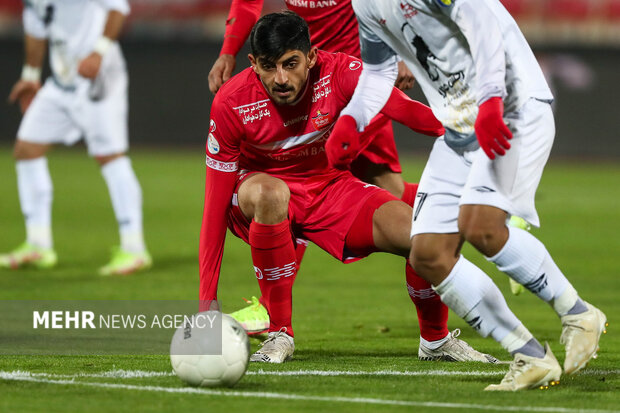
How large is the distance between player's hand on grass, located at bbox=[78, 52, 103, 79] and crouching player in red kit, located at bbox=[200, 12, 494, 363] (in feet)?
11.1

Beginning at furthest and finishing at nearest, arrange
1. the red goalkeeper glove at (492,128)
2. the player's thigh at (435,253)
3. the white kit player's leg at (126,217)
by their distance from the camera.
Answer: the white kit player's leg at (126,217), the player's thigh at (435,253), the red goalkeeper glove at (492,128)

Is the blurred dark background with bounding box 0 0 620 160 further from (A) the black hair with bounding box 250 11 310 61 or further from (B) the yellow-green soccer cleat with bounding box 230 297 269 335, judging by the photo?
Answer: (A) the black hair with bounding box 250 11 310 61

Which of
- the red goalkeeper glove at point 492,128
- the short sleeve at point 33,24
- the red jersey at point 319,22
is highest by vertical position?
the red goalkeeper glove at point 492,128

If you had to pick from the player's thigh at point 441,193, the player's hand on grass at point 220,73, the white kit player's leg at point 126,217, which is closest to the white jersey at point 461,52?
the player's thigh at point 441,193

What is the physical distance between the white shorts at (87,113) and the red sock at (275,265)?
12.8ft

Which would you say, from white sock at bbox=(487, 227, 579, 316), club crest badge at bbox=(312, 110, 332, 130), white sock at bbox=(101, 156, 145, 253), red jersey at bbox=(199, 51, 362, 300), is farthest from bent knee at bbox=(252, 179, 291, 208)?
white sock at bbox=(101, 156, 145, 253)

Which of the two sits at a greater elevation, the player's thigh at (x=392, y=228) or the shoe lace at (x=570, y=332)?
the shoe lace at (x=570, y=332)

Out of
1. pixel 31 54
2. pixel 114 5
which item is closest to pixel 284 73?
pixel 114 5

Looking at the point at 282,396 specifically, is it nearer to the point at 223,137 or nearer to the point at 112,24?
the point at 223,137

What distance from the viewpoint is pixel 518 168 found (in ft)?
13.0

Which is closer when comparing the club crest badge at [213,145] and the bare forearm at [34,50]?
the club crest badge at [213,145]

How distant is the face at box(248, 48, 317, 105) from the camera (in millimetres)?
4684

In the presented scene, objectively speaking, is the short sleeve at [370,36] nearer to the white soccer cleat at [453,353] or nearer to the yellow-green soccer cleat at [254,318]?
the white soccer cleat at [453,353]

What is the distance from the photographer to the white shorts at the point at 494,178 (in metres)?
3.91
